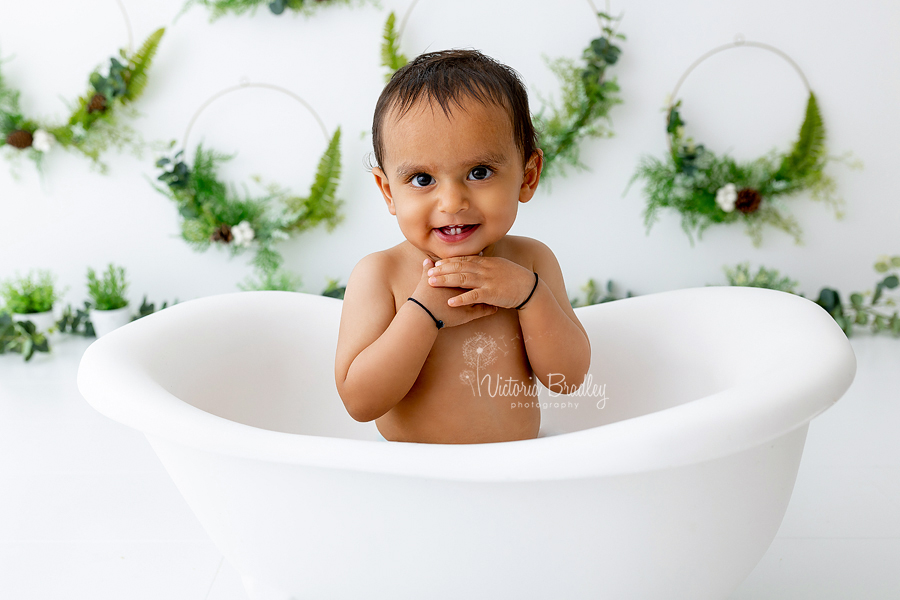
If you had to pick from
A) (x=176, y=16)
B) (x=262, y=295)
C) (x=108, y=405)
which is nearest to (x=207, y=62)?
(x=176, y=16)

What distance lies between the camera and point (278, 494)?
76 cm

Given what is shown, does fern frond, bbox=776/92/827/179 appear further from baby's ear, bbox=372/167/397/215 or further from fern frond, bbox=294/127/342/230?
baby's ear, bbox=372/167/397/215

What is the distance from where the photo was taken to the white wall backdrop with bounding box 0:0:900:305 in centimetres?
214

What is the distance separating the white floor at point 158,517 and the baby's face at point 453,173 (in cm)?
68

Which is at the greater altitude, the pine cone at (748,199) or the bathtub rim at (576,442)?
the bathtub rim at (576,442)

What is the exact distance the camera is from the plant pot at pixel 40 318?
2.21m

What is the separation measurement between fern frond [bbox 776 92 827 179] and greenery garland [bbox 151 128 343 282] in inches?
56.4

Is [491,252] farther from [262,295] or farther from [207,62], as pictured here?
[207,62]

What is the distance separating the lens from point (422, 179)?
897 mm

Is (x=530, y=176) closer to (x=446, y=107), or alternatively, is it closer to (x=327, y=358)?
(x=446, y=107)

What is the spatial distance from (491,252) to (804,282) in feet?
5.42

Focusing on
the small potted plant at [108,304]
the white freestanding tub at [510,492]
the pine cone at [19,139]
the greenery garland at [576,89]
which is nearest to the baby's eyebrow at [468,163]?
the white freestanding tub at [510,492]

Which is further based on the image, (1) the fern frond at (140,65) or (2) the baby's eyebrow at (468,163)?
(1) the fern frond at (140,65)

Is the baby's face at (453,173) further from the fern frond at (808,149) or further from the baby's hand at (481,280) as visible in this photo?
the fern frond at (808,149)
